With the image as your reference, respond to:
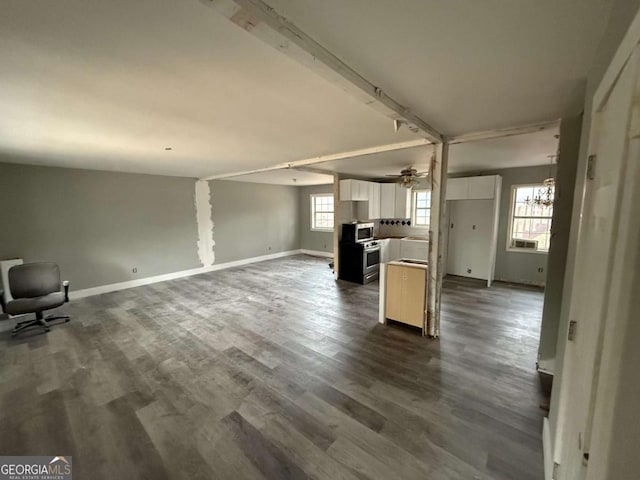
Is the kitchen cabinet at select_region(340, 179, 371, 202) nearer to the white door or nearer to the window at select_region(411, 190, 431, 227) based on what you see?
the window at select_region(411, 190, 431, 227)

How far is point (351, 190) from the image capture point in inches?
216

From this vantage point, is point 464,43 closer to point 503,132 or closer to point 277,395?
point 503,132

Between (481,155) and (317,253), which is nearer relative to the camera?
(481,155)

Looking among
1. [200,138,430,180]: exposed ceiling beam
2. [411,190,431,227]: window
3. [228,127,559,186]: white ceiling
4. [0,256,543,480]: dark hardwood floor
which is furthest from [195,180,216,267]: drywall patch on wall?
[411,190,431,227]: window

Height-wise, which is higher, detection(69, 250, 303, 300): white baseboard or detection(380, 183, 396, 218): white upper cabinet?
detection(380, 183, 396, 218): white upper cabinet

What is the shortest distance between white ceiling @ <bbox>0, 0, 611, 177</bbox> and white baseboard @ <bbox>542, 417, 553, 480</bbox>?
7.38 ft

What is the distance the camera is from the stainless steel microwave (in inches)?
215

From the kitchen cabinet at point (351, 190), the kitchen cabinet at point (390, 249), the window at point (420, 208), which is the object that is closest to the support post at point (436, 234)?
the kitchen cabinet at point (351, 190)

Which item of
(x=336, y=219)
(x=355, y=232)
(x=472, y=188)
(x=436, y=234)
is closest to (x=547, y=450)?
(x=436, y=234)

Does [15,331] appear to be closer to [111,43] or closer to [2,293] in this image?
[2,293]

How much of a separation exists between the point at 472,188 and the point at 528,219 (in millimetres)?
1302

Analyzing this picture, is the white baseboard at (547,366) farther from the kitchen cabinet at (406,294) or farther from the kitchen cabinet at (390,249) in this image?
the kitchen cabinet at (390,249)

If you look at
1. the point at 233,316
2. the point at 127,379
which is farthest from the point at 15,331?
the point at 233,316

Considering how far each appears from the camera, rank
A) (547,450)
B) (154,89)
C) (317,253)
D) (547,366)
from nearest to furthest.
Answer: (547,450)
(154,89)
(547,366)
(317,253)
